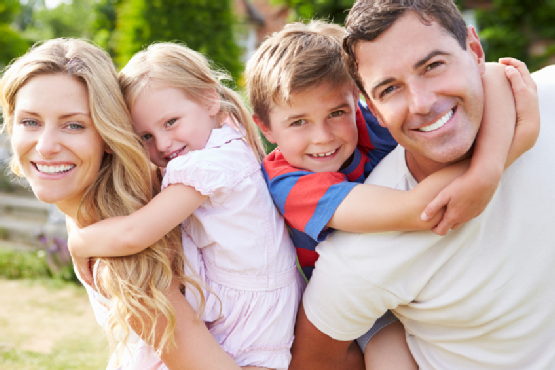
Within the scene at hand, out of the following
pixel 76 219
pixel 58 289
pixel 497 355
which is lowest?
pixel 58 289

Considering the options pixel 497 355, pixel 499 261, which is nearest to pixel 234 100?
pixel 499 261

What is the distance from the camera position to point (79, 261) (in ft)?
7.38

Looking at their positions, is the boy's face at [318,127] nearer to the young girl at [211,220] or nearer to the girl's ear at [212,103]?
the young girl at [211,220]

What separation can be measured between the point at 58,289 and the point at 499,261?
6749mm

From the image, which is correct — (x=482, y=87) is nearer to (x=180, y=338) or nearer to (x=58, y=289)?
(x=180, y=338)

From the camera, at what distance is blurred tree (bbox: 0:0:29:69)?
12664mm

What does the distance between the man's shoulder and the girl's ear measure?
0.82 metres

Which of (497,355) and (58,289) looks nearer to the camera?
(497,355)

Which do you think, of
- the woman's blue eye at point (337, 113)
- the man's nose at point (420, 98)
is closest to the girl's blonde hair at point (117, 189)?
the woman's blue eye at point (337, 113)

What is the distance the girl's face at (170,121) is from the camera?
2.29m

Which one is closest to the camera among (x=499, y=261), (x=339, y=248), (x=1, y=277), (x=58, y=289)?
(x=499, y=261)

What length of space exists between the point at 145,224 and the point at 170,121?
54 centimetres

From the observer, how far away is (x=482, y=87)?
1897mm

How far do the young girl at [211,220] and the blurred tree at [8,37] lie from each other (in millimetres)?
12316
